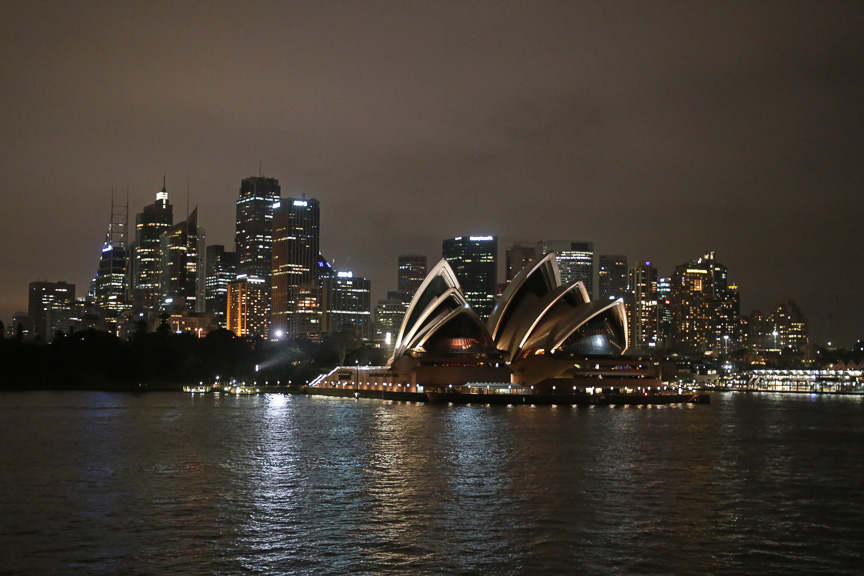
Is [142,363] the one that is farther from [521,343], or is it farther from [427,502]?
[427,502]

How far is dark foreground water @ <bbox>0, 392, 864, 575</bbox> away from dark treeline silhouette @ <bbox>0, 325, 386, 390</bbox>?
6800 cm

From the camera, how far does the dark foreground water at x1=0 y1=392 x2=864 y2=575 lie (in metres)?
19.5

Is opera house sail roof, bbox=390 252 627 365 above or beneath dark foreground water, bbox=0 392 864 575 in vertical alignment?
above

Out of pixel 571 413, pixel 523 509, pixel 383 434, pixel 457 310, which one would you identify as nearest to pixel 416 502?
pixel 523 509

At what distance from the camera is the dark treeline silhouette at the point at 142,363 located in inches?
4439

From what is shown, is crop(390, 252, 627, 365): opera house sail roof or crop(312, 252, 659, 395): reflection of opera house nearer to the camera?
crop(312, 252, 659, 395): reflection of opera house

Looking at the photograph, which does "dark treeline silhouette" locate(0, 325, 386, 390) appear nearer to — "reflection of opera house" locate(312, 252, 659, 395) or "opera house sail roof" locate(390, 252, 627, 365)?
"reflection of opera house" locate(312, 252, 659, 395)

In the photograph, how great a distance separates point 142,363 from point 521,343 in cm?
5225

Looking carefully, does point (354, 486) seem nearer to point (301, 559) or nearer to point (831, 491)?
point (301, 559)

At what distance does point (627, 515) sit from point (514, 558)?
579 cm

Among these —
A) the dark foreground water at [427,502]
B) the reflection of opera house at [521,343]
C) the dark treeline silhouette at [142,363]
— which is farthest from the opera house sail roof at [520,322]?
the dark foreground water at [427,502]

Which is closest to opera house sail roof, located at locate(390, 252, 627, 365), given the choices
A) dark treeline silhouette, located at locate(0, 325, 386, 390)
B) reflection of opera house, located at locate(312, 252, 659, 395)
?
reflection of opera house, located at locate(312, 252, 659, 395)

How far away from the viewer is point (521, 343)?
92250 millimetres

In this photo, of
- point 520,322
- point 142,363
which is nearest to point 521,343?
point 520,322
